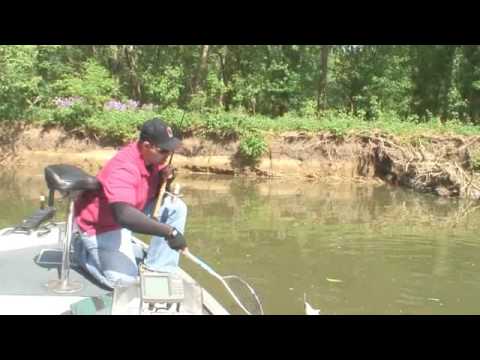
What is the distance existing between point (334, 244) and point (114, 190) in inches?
210

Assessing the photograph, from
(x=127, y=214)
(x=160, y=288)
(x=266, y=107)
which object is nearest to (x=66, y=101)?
(x=266, y=107)

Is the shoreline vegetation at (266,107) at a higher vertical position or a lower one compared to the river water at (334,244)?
higher

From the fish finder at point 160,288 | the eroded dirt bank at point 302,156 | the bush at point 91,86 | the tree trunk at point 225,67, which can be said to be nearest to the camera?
the fish finder at point 160,288

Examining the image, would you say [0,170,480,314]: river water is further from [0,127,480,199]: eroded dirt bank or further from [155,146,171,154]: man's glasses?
[155,146,171,154]: man's glasses

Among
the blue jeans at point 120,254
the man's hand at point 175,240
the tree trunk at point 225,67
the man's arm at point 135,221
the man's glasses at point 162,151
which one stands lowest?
the blue jeans at point 120,254

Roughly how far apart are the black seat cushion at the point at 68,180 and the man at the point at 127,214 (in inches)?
3.9

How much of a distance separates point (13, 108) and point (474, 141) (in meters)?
12.1

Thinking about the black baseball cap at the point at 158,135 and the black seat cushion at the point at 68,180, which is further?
the black baseball cap at the point at 158,135

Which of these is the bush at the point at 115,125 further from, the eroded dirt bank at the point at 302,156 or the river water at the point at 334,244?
the river water at the point at 334,244

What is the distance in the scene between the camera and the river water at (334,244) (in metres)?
6.36

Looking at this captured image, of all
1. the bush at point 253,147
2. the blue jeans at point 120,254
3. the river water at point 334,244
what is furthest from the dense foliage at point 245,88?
the blue jeans at point 120,254

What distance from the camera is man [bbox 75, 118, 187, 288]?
12.2ft

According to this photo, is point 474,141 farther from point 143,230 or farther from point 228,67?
point 143,230
